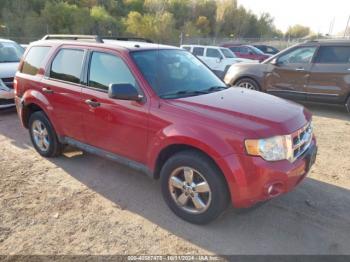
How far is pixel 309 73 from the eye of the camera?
846 centimetres

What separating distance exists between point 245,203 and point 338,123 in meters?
5.37

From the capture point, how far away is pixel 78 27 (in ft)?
147

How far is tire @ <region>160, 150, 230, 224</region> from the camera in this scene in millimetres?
3232

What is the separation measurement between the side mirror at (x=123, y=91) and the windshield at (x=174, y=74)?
0.81 ft

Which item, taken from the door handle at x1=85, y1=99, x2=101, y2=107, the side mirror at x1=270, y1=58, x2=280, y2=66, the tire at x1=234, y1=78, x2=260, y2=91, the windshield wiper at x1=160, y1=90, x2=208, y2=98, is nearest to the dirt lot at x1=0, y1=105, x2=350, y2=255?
the door handle at x1=85, y1=99, x2=101, y2=107

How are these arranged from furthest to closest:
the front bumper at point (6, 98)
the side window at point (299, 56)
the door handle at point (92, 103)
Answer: the side window at point (299, 56) < the front bumper at point (6, 98) < the door handle at point (92, 103)

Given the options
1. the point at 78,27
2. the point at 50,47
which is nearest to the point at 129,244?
the point at 50,47

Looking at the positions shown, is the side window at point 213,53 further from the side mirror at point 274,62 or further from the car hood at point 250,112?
the car hood at point 250,112

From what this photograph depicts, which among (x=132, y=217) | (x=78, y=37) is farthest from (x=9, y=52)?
(x=132, y=217)

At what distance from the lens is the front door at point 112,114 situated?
148 inches

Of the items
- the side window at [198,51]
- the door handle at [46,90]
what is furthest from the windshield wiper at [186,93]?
the side window at [198,51]

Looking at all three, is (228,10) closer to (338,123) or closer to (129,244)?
(338,123)

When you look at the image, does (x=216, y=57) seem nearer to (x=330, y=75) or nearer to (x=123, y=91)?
(x=330, y=75)

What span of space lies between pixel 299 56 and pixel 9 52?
759 centimetres
